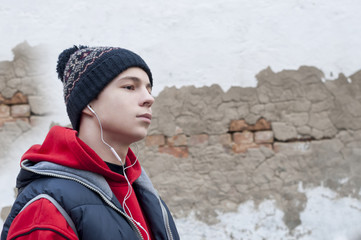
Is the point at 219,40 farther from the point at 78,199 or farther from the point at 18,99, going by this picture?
the point at 78,199

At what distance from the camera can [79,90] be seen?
1298 millimetres

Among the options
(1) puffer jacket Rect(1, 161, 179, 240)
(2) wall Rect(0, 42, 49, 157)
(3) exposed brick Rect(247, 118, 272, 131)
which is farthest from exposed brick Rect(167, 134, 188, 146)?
(1) puffer jacket Rect(1, 161, 179, 240)

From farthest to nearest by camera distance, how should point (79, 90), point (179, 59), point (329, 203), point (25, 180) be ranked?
point (179, 59) < point (329, 203) < point (79, 90) < point (25, 180)

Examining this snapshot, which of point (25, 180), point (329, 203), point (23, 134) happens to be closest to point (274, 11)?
point (329, 203)

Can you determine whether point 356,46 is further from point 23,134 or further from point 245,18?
point 23,134

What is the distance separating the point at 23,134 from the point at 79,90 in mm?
2240

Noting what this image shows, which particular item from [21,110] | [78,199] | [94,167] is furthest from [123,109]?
[21,110]

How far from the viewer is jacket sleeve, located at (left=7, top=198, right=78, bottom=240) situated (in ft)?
3.19

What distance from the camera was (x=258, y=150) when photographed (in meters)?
3.14

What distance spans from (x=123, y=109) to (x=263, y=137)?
81.8 inches

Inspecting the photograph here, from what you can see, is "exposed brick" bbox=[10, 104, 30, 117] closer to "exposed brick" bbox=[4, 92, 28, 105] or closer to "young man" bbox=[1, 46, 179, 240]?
"exposed brick" bbox=[4, 92, 28, 105]

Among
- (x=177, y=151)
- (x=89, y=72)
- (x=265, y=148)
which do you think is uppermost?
(x=89, y=72)

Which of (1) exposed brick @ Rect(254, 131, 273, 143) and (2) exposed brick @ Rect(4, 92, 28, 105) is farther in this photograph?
(2) exposed brick @ Rect(4, 92, 28, 105)

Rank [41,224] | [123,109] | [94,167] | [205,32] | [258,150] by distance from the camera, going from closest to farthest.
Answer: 1. [41,224]
2. [94,167]
3. [123,109]
4. [258,150]
5. [205,32]
